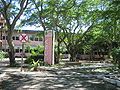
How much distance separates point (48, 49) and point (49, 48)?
16 centimetres

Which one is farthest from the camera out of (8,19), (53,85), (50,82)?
(8,19)

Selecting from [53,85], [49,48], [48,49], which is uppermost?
[49,48]

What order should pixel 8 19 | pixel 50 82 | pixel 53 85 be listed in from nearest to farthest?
pixel 53 85 < pixel 50 82 < pixel 8 19

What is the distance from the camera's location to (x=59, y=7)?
37.9m

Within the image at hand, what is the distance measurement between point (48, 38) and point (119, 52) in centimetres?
1325

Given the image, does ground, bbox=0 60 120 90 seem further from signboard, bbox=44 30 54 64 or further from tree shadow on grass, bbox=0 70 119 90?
signboard, bbox=44 30 54 64

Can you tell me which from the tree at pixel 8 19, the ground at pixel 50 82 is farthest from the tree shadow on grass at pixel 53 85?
the tree at pixel 8 19

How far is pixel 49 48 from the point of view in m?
35.3

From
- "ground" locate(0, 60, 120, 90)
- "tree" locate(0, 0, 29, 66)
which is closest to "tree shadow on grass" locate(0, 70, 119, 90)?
"ground" locate(0, 60, 120, 90)

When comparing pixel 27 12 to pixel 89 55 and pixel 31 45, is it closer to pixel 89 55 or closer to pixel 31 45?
pixel 89 55

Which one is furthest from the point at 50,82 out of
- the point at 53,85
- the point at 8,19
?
the point at 8,19

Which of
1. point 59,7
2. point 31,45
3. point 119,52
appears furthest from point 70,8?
point 31,45

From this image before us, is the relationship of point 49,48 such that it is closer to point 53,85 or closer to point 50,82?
point 50,82

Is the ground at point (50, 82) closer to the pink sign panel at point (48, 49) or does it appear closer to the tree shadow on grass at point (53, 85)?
the tree shadow on grass at point (53, 85)
